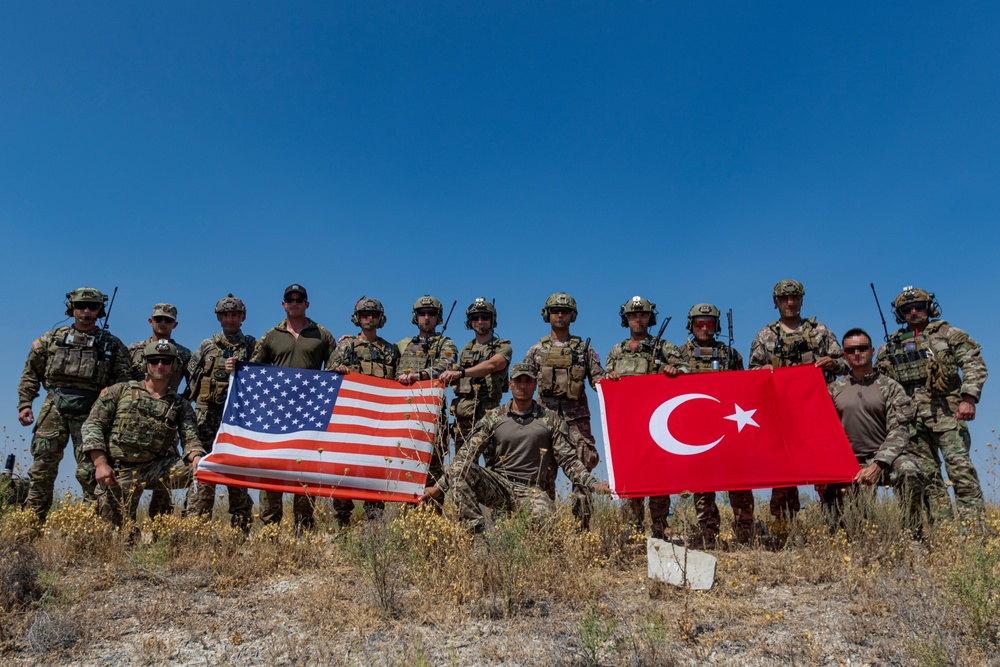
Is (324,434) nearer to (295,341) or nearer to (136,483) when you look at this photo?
(295,341)

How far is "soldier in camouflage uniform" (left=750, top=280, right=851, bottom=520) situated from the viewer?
8.84 meters

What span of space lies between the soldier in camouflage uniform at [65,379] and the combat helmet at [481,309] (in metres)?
5.00

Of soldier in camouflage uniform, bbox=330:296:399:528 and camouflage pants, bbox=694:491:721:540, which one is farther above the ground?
soldier in camouflage uniform, bbox=330:296:399:528

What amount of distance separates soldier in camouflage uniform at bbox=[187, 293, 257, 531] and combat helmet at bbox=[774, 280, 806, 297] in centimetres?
756

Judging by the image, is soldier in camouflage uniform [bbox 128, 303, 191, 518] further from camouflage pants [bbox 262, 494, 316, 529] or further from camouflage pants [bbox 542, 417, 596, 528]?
camouflage pants [bbox 542, 417, 596, 528]

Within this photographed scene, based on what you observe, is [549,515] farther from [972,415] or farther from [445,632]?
[972,415]

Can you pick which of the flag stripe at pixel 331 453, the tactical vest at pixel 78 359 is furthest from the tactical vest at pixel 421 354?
the tactical vest at pixel 78 359

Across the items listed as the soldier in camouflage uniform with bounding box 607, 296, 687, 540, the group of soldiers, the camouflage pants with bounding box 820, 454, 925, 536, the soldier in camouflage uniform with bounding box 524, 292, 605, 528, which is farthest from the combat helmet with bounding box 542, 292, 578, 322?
the camouflage pants with bounding box 820, 454, 925, 536

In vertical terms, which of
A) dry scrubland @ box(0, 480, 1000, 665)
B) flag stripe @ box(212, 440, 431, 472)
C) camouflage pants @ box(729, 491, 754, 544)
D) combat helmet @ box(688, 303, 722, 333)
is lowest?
dry scrubland @ box(0, 480, 1000, 665)

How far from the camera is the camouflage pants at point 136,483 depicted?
8.13 meters

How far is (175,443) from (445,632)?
200 inches

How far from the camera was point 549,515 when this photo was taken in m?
6.84

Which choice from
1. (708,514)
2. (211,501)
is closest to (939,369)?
(708,514)

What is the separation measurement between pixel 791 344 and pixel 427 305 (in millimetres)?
5205
